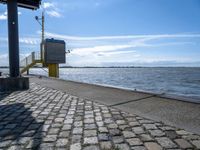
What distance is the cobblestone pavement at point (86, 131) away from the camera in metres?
3.38

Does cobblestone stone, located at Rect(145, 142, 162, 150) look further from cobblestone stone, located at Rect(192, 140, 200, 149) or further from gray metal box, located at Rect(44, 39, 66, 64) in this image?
gray metal box, located at Rect(44, 39, 66, 64)

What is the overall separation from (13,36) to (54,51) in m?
14.0

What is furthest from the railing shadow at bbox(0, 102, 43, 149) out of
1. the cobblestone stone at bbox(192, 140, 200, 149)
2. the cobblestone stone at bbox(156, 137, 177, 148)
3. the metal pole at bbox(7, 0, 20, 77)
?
the metal pole at bbox(7, 0, 20, 77)

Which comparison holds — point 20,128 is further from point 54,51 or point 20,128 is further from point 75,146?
point 54,51

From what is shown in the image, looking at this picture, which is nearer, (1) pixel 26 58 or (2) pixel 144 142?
(2) pixel 144 142

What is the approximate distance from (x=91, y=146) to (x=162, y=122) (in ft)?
6.09

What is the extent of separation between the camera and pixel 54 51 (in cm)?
2392

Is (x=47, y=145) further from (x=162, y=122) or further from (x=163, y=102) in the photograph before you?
(x=163, y=102)

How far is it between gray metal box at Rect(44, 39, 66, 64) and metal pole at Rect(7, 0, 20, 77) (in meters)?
13.1

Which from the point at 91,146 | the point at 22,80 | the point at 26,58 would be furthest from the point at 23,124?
the point at 26,58

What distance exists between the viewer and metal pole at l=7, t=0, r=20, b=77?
32.8 ft

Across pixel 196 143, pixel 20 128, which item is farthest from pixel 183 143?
pixel 20 128

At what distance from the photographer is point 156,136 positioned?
3.70m

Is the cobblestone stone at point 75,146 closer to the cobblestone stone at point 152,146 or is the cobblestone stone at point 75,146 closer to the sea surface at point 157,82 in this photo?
the cobblestone stone at point 152,146
